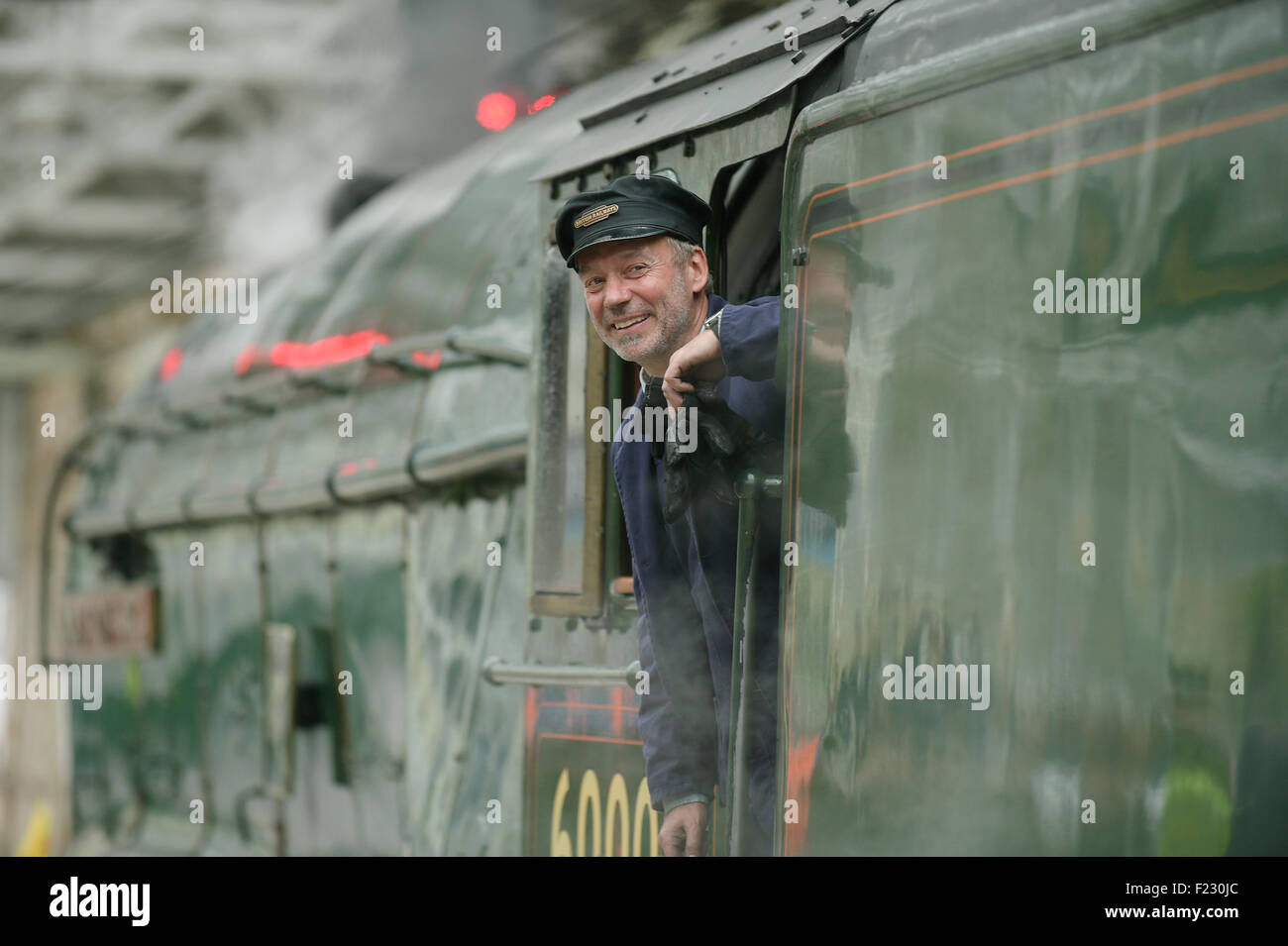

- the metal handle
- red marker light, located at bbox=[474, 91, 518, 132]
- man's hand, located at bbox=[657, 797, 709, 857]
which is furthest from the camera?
red marker light, located at bbox=[474, 91, 518, 132]

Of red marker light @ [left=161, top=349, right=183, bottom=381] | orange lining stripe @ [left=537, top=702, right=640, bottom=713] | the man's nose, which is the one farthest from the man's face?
red marker light @ [left=161, top=349, right=183, bottom=381]

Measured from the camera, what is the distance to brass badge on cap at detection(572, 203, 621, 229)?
2.97 m

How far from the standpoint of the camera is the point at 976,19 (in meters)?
2.57

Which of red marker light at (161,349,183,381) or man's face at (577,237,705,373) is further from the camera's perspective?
red marker light at (161,349,183,381)

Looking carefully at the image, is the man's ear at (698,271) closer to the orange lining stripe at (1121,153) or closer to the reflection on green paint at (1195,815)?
the orange lining stripe at (1121,153)

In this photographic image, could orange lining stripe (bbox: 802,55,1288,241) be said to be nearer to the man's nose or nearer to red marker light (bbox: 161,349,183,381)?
the man's nose

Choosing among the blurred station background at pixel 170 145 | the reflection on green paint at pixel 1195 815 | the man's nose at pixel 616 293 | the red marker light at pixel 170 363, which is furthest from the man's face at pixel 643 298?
the red marker light at pixel 170 363

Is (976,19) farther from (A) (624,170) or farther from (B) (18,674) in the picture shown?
(B) (18,674)

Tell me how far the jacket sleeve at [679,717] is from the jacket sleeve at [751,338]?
480mm

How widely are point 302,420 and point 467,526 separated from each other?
1648 mm

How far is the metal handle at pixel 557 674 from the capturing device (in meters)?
3.61

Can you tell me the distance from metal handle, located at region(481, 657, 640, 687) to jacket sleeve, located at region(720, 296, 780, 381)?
33.0 inches
